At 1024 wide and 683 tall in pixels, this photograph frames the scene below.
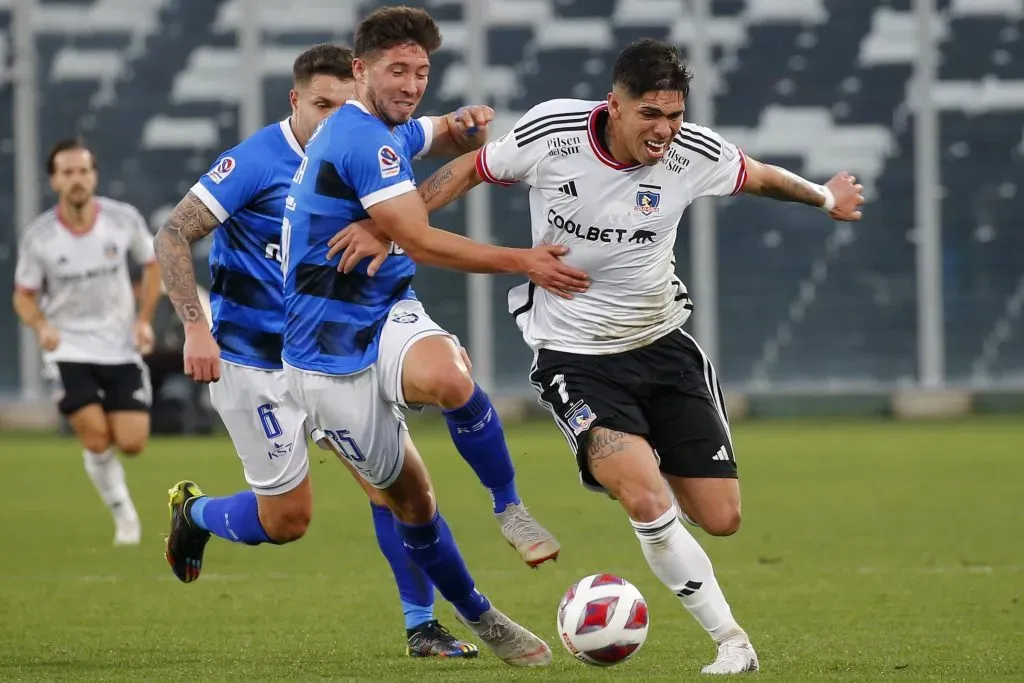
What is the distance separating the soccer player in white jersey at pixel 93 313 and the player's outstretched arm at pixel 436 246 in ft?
18.1

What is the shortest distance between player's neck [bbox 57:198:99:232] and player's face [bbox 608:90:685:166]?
6609mm

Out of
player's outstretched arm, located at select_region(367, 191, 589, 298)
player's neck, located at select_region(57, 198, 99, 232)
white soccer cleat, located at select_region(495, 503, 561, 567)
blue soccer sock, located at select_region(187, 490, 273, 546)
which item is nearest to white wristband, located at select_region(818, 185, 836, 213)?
player's outstretched arm, located at select_region(367, 191, 589, 298)

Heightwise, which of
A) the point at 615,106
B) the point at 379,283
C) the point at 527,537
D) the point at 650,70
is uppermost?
the point at 650,70

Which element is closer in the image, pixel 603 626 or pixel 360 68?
pixel 603 626

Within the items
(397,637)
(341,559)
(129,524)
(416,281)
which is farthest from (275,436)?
(416,281)

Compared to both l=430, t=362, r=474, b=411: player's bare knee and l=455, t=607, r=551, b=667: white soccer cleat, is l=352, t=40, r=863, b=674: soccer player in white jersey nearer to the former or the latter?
l=430, t=362, r=474, b=411: player's bare knee

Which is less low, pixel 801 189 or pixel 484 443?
pixel 801 189

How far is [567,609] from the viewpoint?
6258 mm

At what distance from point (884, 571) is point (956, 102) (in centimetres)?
1639

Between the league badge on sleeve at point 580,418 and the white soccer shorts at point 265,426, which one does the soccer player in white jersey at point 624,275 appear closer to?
the league badge on sleeve at point 580,418

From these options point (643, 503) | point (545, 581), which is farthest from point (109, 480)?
point (643, 503)

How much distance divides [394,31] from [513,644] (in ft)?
7.72

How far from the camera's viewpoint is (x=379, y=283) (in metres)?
6.50

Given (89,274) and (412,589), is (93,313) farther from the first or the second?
(412,589)
